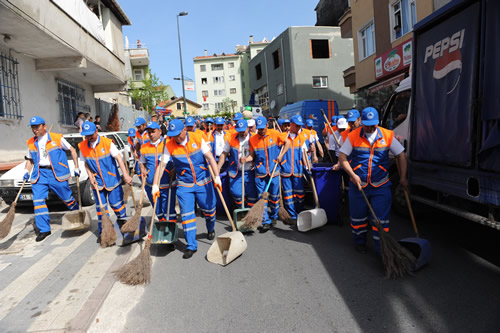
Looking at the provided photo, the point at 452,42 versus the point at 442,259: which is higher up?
the point at 452,42

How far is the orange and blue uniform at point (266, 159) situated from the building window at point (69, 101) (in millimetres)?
11381

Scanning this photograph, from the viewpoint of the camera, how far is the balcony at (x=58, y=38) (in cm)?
873

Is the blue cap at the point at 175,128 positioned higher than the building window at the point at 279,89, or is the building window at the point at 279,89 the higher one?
the building window at the point at 279,89

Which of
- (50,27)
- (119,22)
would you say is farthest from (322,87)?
(50,27)

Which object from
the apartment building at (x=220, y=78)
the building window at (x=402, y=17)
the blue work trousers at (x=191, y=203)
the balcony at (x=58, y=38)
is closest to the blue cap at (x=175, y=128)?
the blue work trousers at (x=191, y=203)

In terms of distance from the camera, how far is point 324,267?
4.14 metres

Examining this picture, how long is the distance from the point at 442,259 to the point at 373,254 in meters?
0.78

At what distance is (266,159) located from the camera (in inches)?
220

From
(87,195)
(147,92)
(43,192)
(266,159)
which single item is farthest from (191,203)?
(147,92)

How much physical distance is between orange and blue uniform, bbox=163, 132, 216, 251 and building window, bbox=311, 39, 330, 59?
28.9 meters

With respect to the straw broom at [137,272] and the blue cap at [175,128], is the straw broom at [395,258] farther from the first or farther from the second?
the blue cap at [175,128]

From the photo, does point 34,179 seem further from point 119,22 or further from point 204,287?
point 119,22

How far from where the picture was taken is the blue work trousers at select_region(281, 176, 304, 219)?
5.87m

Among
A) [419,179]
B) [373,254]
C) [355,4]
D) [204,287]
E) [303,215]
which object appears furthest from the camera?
[355,4]
